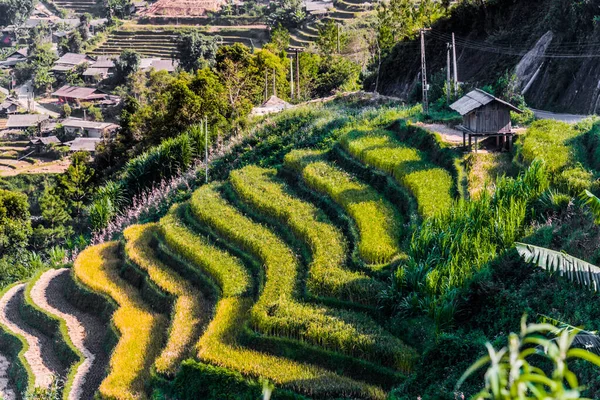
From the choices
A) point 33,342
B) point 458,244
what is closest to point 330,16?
point 33,342

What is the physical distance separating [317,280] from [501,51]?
17.6m

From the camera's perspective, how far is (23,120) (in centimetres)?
5472

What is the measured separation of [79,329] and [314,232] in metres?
5.18

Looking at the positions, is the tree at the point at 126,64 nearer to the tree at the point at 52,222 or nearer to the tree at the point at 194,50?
the tree at the point at 194,50

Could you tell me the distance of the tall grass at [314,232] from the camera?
12148mm

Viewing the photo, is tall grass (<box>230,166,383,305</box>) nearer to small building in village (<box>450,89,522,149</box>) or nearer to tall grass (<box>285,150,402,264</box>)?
tall grass (<box>285,150,402,264</box>)

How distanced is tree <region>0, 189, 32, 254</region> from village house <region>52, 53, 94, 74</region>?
4366 centimetres

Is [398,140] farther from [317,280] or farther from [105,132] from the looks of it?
[105,132]

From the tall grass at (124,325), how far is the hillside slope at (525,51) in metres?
12.9

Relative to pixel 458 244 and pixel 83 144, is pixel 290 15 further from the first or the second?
pixel 458 244

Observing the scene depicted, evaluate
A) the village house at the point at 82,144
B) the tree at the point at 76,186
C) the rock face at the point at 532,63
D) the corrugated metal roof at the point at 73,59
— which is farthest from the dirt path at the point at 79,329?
the corrugated metal roof at the point at 73,59

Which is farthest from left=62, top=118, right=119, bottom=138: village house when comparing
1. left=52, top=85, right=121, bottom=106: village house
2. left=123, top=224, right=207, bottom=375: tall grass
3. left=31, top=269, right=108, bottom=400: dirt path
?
left=123, top=224, right=207, bottom=375: tall grass

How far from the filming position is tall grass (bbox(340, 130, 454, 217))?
564 inches

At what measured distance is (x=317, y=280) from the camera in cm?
1252
